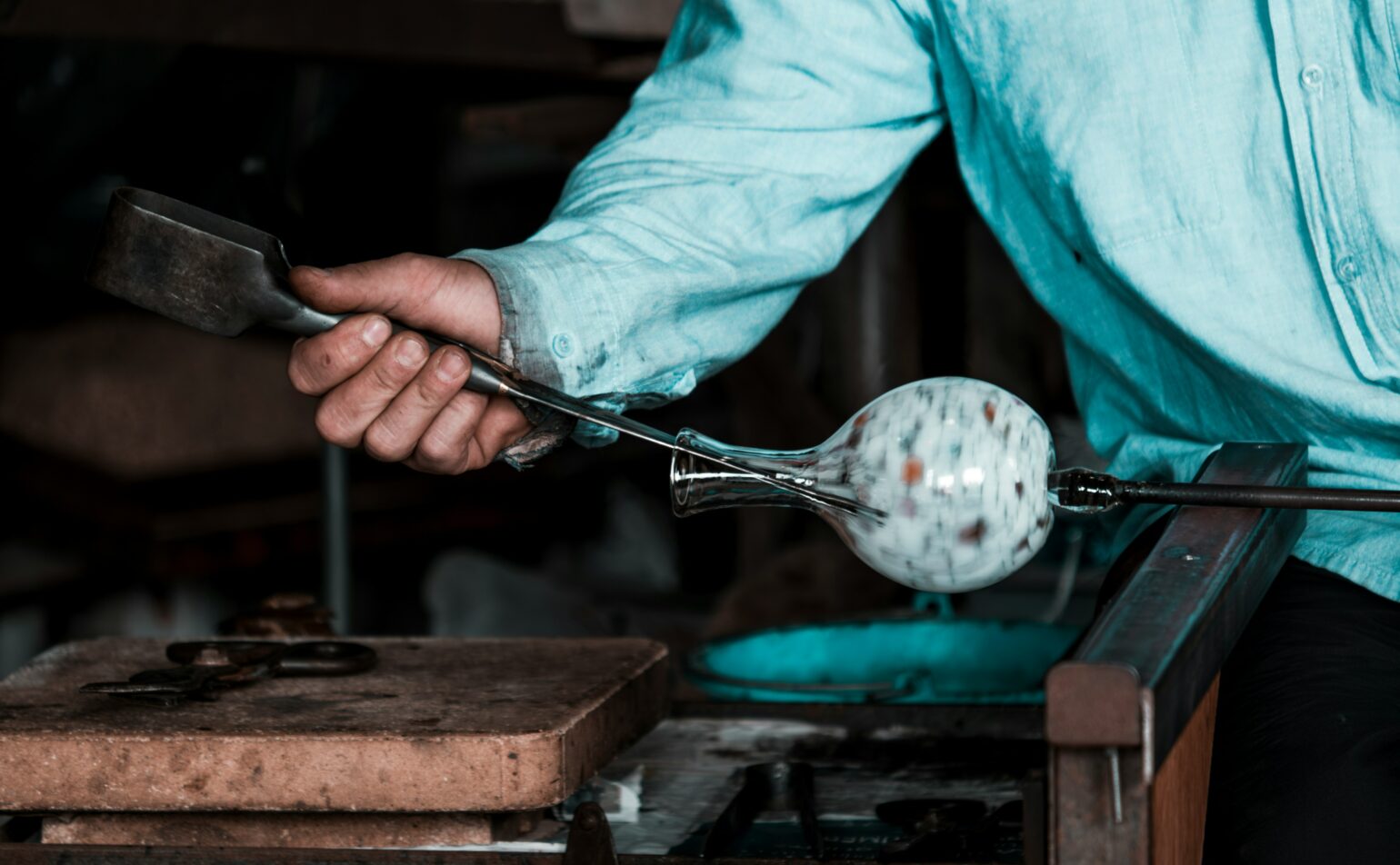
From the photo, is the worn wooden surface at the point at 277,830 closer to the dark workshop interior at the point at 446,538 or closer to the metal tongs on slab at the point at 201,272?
the dark workshop interior at the point at 446,538

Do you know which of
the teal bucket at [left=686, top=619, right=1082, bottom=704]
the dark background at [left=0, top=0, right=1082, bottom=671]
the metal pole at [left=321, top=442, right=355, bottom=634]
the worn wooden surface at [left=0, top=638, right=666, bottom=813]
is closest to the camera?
the worn wooden surface at [left=0, top=638, right=666, bottom=813]

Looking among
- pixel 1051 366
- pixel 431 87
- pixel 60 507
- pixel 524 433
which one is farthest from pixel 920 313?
pixel 524 433

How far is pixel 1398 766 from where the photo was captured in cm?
83

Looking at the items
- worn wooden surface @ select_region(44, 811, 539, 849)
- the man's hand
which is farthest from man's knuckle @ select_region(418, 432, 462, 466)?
worn wooden surface @ select_region(44, 811, 539, 849)

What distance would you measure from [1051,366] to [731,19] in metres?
2.29

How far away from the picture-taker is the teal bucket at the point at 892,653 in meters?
1.71

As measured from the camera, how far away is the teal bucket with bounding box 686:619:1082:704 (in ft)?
5.61

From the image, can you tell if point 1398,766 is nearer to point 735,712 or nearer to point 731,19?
point 735,712

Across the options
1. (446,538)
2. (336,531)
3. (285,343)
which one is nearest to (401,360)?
(336,531)

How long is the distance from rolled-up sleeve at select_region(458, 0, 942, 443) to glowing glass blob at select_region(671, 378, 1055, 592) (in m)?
0.29

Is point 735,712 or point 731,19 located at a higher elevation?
point 731,19

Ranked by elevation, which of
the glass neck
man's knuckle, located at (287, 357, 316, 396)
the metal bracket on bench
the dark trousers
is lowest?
the metal bracket on bench

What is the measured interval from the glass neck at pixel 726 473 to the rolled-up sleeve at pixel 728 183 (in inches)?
7.9

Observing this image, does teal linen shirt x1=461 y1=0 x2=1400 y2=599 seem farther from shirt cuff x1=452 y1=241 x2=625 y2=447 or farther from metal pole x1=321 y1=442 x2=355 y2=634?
metal pole x1=321 y1=442 x2=355 y2=634
